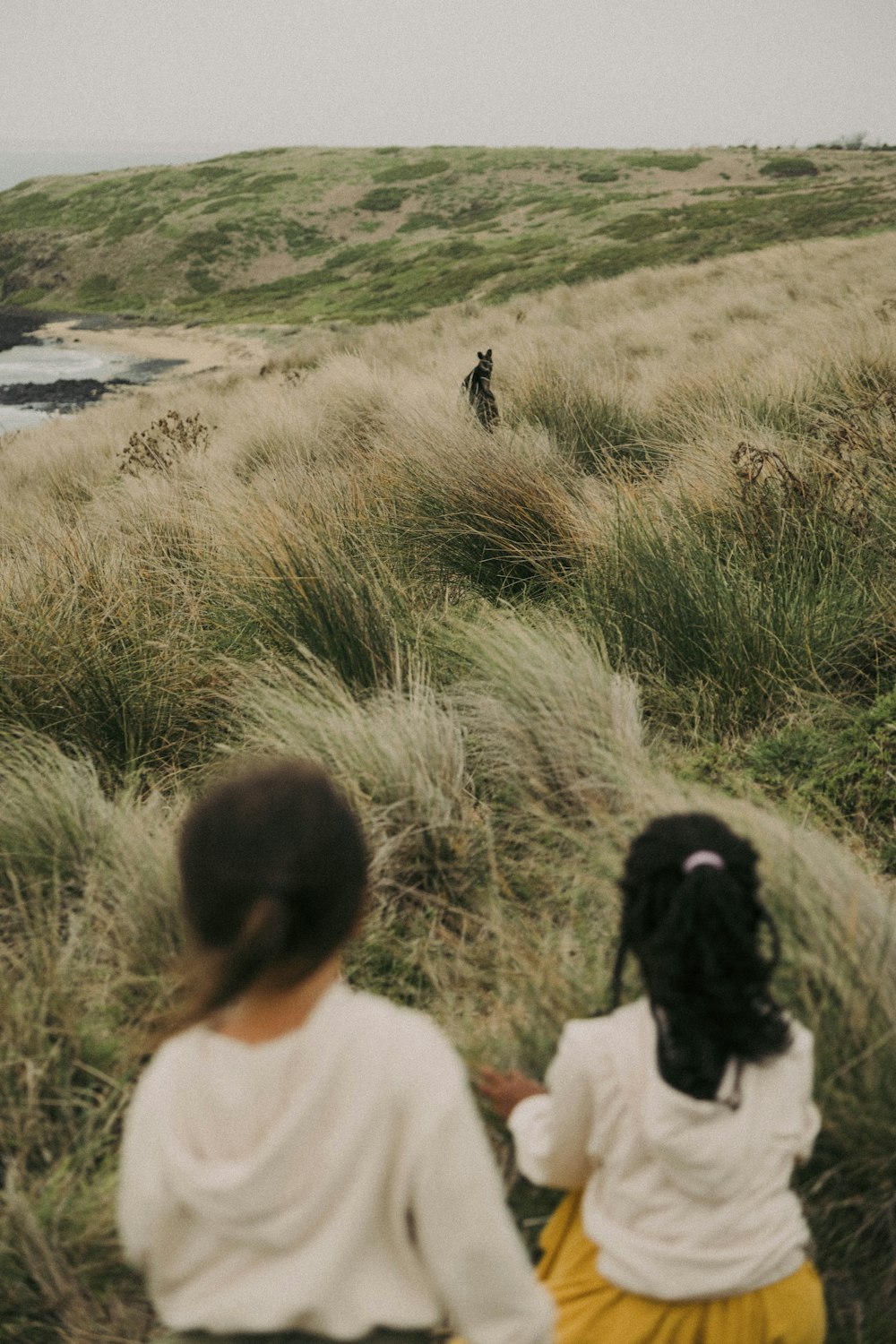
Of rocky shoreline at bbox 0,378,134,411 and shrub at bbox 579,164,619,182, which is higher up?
shrub at bbox 579,164,619,182

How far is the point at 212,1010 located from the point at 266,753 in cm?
220

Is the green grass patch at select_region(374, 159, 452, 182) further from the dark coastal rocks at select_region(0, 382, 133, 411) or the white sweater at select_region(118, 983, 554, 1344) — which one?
the white sweater at select_region(118, 983, 554, 1344)

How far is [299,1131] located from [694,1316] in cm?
86

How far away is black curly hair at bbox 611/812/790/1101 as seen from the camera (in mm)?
→ 1385

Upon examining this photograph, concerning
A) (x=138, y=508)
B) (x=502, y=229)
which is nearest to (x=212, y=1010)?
(x=138, y=508)

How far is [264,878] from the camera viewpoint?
1070 mm

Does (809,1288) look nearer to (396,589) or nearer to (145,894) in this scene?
(145,894)

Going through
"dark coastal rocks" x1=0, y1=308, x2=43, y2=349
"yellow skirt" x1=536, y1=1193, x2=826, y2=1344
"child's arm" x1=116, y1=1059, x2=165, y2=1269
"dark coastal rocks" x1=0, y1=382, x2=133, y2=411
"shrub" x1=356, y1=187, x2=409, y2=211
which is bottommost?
"yellow skirt" x1=536, y1=1193, x2=826, y2=1344

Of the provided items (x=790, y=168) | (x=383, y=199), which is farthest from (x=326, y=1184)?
(x=383, y=199)

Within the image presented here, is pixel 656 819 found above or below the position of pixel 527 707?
above

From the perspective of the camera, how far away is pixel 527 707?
3256mm

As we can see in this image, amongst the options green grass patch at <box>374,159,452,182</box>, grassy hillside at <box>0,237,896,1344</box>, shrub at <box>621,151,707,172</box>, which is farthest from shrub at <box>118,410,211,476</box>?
green grass patch at <box>374,159,452,182</box>

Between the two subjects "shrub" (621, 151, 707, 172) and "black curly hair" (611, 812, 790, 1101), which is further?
"shrub" (621, 151, 707, 172)

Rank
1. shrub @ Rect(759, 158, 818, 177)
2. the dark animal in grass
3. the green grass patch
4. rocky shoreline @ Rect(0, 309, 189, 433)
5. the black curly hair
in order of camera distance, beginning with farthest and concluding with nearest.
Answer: the green grass patch → shrub @ Rect(759, 158, 818, 177) → rocky shoreline @ Rect(0, 309, 189, 433) → the dark animal in grass → the black curly hair
